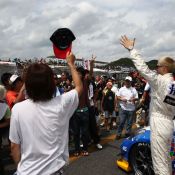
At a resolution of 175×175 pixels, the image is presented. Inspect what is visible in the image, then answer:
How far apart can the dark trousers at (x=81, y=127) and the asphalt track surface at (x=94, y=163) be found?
284 mm

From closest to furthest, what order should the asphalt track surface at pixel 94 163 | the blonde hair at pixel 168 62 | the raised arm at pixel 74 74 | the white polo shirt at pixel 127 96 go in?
the raised arm at pixel 74 74 → the blonde hair at pixel 168 62 → the asphalt track surface at pixel 94 163 → the white polo shirt at pixel 127 96

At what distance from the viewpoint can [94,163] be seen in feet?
22.2

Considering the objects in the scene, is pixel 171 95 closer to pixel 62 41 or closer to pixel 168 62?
pixel 168 62

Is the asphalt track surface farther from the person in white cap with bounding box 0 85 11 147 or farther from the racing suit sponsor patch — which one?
the racing suit sponsor patch

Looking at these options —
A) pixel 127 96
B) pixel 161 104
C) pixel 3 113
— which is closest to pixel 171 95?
Result: pixel 161 104

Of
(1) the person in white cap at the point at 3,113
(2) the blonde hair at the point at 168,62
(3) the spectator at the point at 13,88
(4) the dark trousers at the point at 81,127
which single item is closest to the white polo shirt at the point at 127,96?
(4) the dark trousers at the point at 81,127

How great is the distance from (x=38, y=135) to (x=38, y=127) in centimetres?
6

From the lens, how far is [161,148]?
427 centimetres

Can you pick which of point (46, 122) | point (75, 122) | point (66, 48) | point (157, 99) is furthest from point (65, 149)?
point (75, 122)

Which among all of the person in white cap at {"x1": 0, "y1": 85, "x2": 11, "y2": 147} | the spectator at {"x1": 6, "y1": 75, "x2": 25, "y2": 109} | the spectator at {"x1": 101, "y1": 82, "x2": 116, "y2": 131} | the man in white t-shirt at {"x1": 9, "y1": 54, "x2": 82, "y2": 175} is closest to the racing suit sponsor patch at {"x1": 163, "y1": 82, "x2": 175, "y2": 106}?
the man in white t-shirt at {"x1": 9, "y1": 54, "x2": 82, "y2": 175}

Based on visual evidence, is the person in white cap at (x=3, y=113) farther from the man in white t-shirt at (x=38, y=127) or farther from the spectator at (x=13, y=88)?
the man in white t-shirt at (x=38, y=127)

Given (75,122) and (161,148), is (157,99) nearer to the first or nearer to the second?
(161,148)

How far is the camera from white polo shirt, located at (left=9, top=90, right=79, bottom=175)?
2.69 meters

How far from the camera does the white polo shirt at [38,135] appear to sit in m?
2.69
